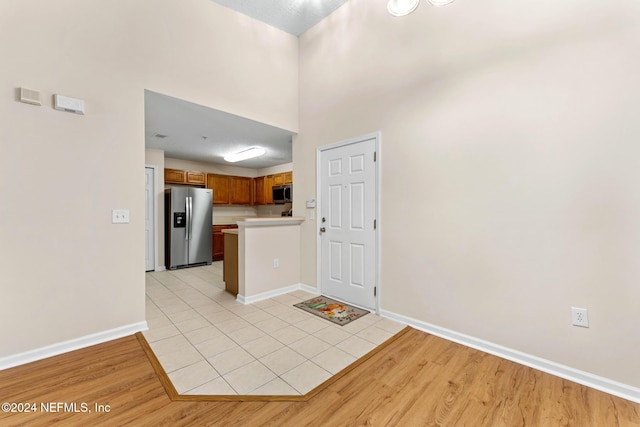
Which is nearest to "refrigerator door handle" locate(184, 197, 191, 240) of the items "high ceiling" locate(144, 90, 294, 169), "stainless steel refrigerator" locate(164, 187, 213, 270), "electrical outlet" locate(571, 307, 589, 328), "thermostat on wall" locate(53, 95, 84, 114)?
"stainless steel refrigerator" locate(164, 187, 213, 270)

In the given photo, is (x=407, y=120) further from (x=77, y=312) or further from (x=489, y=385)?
(x=77, y=312)

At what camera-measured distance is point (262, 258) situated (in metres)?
3.46

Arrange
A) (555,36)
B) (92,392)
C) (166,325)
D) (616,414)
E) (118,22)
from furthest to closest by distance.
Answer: (166,325)
(118,22)
(555,36)
(92,392)
(616,414)

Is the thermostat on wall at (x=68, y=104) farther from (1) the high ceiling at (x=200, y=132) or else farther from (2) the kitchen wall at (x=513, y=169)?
(2) the kitchen wall at (x=513, y=169)

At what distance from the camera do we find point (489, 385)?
177 centimetres

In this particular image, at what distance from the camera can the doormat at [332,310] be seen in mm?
2844

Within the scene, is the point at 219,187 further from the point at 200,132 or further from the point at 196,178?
the point at 200,132

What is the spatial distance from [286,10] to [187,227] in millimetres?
4118

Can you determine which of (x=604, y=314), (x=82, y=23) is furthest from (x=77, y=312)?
(x=604, y=314)

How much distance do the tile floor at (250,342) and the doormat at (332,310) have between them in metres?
0.09

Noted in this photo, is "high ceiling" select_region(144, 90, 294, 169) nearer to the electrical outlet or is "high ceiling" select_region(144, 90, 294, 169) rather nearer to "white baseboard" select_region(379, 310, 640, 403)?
"white baseboard" select_region(379, 310, 640, 403)

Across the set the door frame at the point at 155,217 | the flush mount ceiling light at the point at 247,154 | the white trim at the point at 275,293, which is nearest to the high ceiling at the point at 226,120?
the flush mount ceiling light at the point at 247,154

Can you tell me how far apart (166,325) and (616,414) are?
350 centimetres

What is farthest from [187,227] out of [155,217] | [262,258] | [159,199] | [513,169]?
[513,169]
